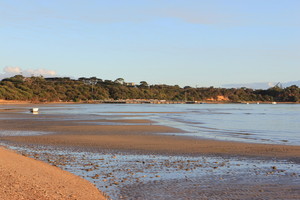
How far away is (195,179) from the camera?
12484 millimetres

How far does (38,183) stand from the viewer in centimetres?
1037

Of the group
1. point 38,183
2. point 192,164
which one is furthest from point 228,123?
point 38,183

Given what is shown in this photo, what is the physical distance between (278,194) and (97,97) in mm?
191480

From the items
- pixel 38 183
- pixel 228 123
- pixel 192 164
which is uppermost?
pixel 38 183

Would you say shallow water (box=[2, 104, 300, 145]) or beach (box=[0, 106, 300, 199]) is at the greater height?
beach (box=[0, 106, 300, 199])

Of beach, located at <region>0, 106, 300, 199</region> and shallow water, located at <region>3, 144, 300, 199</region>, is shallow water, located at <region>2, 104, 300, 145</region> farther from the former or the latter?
shallow water, located at <region>3, 144, 300, 199</region>

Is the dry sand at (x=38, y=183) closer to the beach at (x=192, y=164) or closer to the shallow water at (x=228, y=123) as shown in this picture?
the beach at (x=192, y=164)

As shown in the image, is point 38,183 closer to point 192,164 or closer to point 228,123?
point 192,164

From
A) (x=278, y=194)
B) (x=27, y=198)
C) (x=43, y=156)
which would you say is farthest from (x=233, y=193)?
(x=43, y=156)

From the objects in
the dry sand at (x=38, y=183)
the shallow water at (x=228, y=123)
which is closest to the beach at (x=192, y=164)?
the dry sand at (x=38, y=183)

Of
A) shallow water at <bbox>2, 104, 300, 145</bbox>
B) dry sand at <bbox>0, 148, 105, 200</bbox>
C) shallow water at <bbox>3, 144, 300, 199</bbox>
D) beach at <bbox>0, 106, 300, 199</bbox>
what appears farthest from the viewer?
shallow water at <bbox>2, 104, 300, 145</bbox>

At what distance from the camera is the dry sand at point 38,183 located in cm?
919

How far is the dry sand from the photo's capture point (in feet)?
30.1

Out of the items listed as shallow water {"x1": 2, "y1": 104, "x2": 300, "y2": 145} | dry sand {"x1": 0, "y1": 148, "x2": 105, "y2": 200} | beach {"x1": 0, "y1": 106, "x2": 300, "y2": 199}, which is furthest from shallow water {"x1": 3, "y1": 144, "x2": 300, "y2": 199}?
shallow water {"x1": 2, "y1": 104, "x2": 300, "y2": 145}
